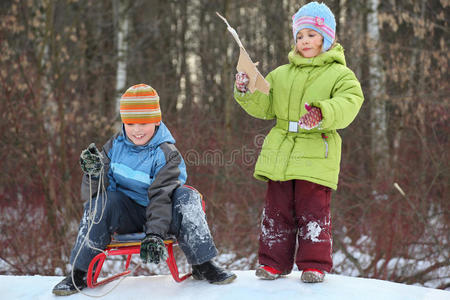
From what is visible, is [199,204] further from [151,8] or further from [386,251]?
[151,8]

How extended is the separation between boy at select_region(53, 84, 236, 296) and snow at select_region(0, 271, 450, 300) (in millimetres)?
122

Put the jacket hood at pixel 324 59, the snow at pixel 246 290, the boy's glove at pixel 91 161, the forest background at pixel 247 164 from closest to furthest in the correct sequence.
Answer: the snow at pixel 246 290 < the boy's glove at pixel 91 161 < the jacket hood at pixel 324 59 < the forest background at pixel 247 164

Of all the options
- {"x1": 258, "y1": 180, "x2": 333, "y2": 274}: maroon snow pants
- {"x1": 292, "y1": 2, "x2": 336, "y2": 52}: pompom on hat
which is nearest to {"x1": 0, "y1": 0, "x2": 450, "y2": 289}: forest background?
{"x1": 258, "y1": 180, "x2": 333, "y2": 274}: maroon snow pants

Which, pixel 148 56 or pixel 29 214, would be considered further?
pixel 148 56

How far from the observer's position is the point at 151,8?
16.1m

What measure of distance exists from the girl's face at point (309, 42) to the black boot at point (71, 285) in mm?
1972

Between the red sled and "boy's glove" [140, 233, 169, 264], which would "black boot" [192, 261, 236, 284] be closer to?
the red sled

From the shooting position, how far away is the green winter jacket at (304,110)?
3326 mm

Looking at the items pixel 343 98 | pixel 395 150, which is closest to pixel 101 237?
pixel 343 98

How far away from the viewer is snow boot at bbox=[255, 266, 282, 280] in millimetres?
3470

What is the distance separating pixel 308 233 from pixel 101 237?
1.28 meters

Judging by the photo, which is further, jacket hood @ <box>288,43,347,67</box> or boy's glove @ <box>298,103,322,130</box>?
jacket hood @ <box>288,43,347,67</box>

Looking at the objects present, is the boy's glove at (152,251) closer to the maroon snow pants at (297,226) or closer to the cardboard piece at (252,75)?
the maroon snow pants at (297,226)

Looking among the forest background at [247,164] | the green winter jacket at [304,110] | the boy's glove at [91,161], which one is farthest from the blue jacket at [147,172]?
the forest background at [247,164]
